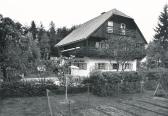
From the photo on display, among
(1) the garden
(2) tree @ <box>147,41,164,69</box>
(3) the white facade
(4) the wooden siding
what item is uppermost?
(4) the wooden siding

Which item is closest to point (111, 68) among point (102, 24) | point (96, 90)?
point (102, 24)

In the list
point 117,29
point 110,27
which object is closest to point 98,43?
point 110,27

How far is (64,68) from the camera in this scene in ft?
40.5

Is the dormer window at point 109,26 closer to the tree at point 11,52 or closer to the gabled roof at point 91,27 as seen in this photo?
the gabled roof at point 91,27

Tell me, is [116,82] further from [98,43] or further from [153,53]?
[153,53]

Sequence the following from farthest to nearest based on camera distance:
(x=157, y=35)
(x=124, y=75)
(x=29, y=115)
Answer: (x=157, y=35) < (x=124, y=75) < (x=29, y=115)

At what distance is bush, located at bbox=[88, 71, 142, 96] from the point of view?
513 inches

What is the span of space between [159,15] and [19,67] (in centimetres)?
3566

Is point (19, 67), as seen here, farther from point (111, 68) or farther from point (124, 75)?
point (111, 68)

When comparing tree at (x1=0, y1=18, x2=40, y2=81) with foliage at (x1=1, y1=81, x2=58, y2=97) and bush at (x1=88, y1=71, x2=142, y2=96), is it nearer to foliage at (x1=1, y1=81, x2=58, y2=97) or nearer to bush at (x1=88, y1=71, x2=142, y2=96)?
foliage at (x1=1, y1=81, x2=58, y2=97)

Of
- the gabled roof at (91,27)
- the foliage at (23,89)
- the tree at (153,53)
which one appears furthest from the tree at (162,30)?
the foliage at (23,89)

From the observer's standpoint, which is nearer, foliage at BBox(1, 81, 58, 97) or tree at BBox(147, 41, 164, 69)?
foliage at BBox(1, 81, 58, 97)


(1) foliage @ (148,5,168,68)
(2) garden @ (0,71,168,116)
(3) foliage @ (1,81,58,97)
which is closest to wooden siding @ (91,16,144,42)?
(1) foliage @ (148,5,168,68)

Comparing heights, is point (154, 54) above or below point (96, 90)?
above
